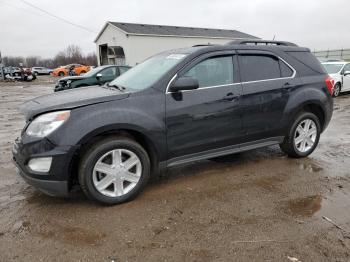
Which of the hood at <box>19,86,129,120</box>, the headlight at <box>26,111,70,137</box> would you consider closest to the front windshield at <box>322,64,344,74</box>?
the hood at <box>19,86,129,120</box>

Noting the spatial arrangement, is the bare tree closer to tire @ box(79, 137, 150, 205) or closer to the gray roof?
the gray roof

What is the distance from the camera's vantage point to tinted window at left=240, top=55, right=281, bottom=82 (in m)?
4.44

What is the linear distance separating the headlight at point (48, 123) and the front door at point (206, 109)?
1.17 meters

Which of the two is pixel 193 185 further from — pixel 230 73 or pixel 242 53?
pixel 242 53

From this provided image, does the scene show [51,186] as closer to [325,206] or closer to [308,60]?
[325,206]

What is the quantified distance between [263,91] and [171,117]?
4.99 ft

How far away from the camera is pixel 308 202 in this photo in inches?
143

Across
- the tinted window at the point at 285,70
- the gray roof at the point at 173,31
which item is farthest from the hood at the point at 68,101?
the gray roof at the point at 173,31

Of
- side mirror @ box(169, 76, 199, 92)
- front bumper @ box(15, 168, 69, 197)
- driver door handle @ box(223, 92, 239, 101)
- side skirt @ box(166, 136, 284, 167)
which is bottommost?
front bumper @ box(15, 168, 69, 197)

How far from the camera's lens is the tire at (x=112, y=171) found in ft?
11.1

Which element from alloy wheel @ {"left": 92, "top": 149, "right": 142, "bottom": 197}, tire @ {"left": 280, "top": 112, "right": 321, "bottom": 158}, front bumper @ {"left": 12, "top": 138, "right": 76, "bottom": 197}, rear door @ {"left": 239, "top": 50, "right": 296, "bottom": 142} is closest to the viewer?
front bumper @ {"left": 12, "top": 138, "right": 76, "bottom": 197}

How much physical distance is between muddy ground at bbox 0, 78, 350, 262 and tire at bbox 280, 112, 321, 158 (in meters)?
0.33

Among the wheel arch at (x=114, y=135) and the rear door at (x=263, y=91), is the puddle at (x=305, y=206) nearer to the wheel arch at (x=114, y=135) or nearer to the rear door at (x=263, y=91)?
the rear door at (x=263, y=91)

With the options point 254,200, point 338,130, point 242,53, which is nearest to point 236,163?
point 254,200
